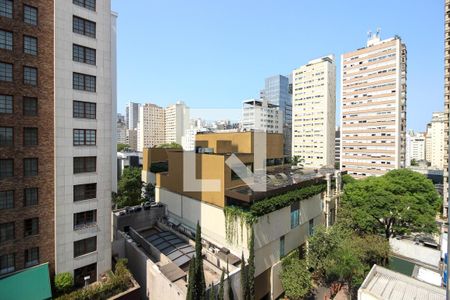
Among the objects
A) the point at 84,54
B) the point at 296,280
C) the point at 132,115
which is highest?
the point at 132,115

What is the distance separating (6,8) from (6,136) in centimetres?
862

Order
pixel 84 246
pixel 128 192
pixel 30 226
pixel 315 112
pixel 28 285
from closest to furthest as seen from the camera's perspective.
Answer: pixel 28 285 < pixel 30 226 < pixel 84 246 < pixel 128 192 < pixel 315 112

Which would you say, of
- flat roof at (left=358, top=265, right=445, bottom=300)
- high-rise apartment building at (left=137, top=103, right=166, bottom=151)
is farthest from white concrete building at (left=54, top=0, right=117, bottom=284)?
high-rise apartment building at (left=137, top=103, right=166, bottom=151)

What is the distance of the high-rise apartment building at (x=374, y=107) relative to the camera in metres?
62.3

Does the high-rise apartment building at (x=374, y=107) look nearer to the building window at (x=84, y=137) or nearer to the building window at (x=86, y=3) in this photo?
the building window at (x=84, y=137)

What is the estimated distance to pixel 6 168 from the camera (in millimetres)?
15344

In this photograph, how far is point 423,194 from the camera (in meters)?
29.5

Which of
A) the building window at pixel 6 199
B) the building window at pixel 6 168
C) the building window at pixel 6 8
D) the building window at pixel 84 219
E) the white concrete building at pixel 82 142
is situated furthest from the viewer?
the building window at pixel 84 219

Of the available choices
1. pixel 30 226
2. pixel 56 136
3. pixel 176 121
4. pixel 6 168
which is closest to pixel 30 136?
pixel 56 136

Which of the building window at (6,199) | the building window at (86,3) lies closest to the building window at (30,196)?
the building window at (6,199)

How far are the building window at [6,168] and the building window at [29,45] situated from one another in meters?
7.78

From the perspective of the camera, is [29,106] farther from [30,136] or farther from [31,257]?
[31,257]

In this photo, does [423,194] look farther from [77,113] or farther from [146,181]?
[146,181]

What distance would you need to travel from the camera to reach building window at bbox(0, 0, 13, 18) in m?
14.8
